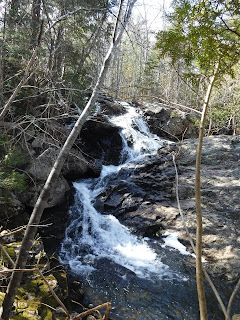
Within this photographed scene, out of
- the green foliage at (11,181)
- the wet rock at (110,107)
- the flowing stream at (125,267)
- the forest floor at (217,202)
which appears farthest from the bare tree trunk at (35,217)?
the wet rock at (110,107)

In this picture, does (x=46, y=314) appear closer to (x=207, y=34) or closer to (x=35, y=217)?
(x=35, y=217)

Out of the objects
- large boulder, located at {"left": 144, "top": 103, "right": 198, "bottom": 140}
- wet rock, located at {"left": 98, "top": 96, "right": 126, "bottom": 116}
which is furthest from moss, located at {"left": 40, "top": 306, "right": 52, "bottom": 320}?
large boulder, located at {"left": 144, "top": 103, "right": 198, "bottom": 140}

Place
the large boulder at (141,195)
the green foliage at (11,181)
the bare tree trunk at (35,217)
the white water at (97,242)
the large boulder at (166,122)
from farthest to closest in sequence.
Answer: the large boulder at (166,122) → the large boulder at (141,195) → the white water at (97,242) → the green foliage at (11,181) → the bare tree trunk at (35,217)

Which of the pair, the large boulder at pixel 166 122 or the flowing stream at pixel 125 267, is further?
the large boulder at pixel 166 122

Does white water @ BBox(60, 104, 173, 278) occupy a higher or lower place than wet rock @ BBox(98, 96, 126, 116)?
lower

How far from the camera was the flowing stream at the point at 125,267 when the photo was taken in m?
4.88

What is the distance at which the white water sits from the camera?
621 centimetres

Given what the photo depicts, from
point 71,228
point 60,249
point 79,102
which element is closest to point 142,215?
point 71,228

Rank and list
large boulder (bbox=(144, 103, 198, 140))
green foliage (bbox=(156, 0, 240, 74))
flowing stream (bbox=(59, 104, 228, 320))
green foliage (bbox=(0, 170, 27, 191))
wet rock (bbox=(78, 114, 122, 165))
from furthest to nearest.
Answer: large boulder (bbox=(144, 103, 198, 140))
wet rock (bbox=(78, 114, 122, 165))
green foliage (bbox=(0, 170, 27, 191))
flowing stream (bbox=(59, 104, 228, 320))
green foliage (bbox=(156, 0, 240, 74))

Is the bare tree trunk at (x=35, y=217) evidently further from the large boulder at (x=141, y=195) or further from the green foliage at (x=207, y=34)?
the large boulder at (x=141, y=195)

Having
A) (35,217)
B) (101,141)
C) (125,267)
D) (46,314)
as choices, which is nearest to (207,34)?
(35,217)

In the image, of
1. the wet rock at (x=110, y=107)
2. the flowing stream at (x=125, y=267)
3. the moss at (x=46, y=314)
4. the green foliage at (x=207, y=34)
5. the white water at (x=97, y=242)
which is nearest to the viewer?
the green foliage at (x=207, y=34)

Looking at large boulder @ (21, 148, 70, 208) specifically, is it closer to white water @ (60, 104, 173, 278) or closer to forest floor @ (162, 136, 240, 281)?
white water @ (60, 104, 173, 278)

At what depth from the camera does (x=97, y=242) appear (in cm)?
734
